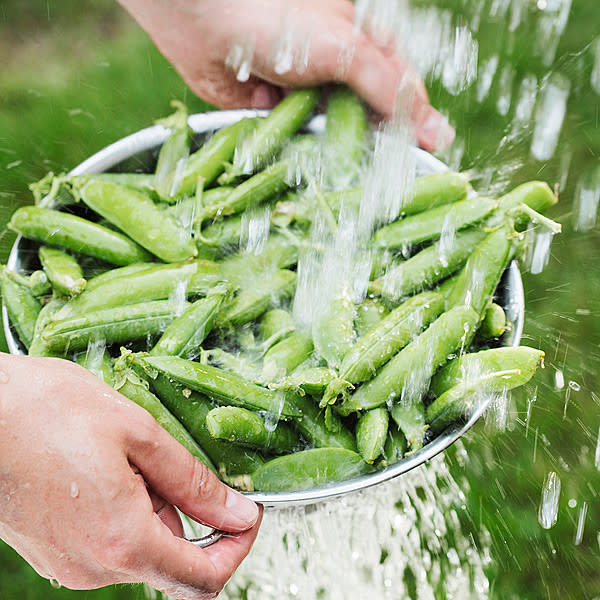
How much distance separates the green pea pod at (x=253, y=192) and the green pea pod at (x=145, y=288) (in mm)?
167

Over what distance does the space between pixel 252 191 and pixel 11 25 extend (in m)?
2.29

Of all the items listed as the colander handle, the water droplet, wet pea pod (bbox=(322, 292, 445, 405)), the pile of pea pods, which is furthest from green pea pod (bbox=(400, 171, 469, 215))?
the water droplet

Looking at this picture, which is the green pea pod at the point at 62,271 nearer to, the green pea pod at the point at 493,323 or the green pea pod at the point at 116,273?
the green pea pod at the point at 116,273

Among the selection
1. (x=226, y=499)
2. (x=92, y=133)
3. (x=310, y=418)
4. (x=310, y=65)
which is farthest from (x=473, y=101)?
(x=226, y=499)

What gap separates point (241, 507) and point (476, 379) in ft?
1.70

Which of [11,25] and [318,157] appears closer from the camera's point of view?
[318,157]

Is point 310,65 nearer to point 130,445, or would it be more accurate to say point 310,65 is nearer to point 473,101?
point 130,445

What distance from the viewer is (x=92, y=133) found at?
2939 millimetres

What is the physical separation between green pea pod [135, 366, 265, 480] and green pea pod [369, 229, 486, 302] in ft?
1.50

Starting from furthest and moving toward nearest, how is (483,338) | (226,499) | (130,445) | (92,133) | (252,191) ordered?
(92,133)
(252,191)
(483,338)
(226,499)
(130,445)

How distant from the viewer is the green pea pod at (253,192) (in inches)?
64.6

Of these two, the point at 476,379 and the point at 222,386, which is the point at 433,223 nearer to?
the point at 476,379

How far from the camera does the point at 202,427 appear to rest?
1.38 meters

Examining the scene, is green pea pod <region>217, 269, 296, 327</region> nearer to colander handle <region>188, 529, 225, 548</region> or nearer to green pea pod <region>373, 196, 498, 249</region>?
green pea pod <region>373, 196, 498, 249</region>
